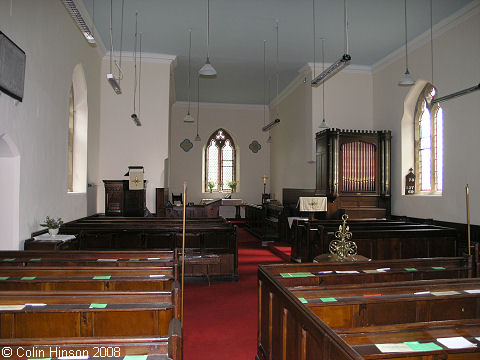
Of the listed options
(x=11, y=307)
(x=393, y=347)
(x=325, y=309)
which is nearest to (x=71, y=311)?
(x=11, y=307)

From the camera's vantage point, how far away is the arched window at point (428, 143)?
9.27 metres

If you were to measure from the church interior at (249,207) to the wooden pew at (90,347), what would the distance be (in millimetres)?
10

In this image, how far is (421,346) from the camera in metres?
2.15

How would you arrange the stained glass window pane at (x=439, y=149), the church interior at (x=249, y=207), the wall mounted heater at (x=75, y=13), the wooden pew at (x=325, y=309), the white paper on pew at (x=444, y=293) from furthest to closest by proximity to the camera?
the stained glass window pane at (x=439, y=149)
the wall mounted heater at (x=75, y=13)
the white paper on pew at (x=444, y=293)
the church interior at (x=249, y=207)
the wooden pew at (x=325, y=309)

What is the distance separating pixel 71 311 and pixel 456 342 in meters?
2.33

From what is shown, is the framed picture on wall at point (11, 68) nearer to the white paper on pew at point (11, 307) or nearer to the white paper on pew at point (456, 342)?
the white paper on pew at point (11, 307)

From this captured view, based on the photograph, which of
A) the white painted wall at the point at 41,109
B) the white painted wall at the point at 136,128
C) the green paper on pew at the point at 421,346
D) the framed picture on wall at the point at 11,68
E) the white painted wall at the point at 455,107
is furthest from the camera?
the white painted wall at the point at 136,128

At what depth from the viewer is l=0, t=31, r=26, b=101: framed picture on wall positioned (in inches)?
180

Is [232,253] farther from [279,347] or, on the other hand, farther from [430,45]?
[430,45]

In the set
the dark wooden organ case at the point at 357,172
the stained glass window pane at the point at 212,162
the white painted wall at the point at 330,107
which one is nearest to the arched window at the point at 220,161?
the stained glass window pane at the point at 212,162

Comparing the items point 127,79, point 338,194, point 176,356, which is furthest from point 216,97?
point 176,356

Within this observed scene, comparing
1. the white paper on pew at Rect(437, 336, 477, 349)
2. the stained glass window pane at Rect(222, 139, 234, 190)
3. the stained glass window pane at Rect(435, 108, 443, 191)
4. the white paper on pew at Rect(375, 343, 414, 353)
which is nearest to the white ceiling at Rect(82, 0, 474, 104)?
the stained glass window pane at Rect(435, 108, 443, 191)

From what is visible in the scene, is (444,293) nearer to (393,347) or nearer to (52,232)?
(393,347)

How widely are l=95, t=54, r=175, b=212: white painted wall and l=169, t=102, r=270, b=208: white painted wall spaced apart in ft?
19.7
